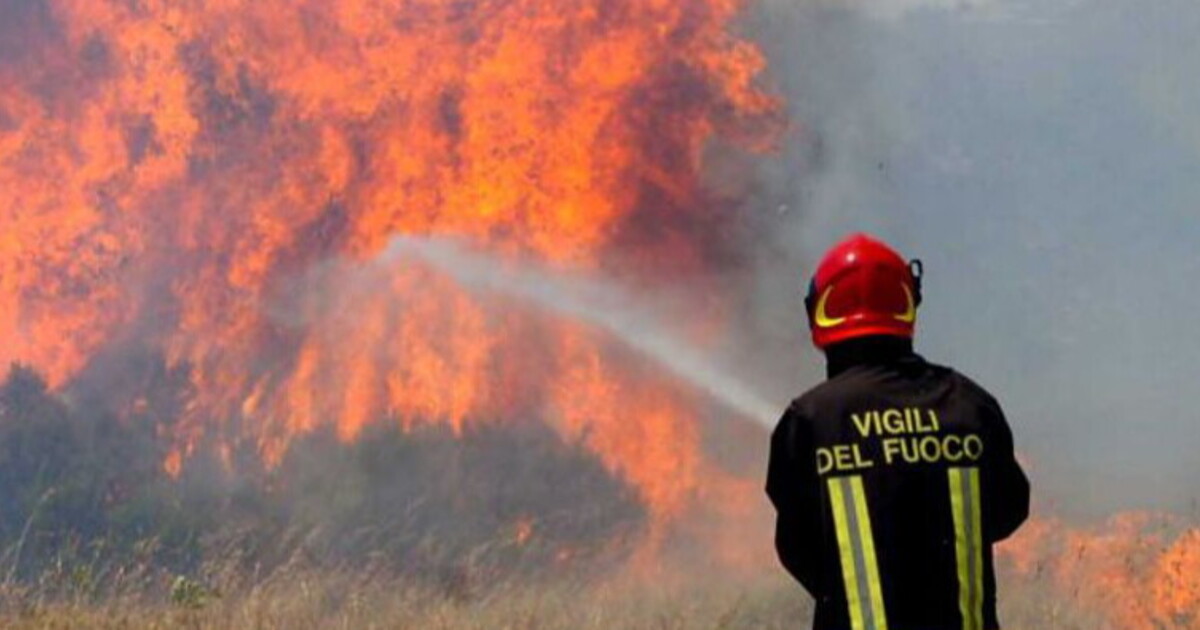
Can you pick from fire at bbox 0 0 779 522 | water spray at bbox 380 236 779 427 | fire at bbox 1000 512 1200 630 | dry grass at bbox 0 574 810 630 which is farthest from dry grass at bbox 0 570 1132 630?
water spray at bbox 380 236 779 427

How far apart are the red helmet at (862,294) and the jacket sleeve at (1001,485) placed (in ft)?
1.29

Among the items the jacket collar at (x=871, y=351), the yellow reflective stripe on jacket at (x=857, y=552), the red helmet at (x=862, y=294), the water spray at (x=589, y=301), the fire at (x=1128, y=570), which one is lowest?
the yellow reflective stripe on jacket at (x=857, y=552)

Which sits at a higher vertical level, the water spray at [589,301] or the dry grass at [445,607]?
the water spray at [589,301]

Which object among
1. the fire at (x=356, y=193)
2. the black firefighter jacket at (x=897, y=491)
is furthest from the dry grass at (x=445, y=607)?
the black firefighter jacket at (x=897, y=491)

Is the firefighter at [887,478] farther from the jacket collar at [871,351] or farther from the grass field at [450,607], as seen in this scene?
the grass field at [450,607]

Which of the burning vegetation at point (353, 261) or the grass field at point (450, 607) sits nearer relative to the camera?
the grass field at point (450, 607)

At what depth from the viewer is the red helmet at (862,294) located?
370 cm

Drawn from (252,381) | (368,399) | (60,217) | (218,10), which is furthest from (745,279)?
(60,217)

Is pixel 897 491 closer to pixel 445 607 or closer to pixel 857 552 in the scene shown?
pixel 857 552

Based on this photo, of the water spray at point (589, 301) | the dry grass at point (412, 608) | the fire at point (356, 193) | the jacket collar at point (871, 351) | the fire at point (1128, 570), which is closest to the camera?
the jacket collar at point (871, 351)

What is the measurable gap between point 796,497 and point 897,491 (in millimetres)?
312

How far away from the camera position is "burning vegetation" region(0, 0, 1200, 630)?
1827 cm

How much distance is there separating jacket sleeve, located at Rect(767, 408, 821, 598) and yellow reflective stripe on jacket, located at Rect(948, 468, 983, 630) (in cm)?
41

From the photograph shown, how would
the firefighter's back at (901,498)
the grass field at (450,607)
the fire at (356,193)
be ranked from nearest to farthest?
the firefighter's back at (901,498) < the grass field at (450,607) < the fire at (356,193)
